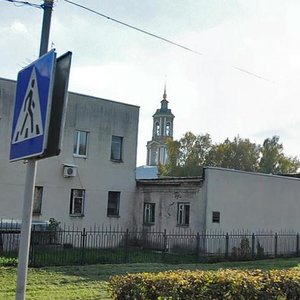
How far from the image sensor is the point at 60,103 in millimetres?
3436

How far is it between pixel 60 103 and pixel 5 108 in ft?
65.3

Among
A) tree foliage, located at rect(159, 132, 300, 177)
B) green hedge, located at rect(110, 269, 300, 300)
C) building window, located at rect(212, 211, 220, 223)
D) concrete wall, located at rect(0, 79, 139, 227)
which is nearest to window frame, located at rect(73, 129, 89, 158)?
concrete wall, located at rect(0, 79, 139, 227)

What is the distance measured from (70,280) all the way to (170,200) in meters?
13.0

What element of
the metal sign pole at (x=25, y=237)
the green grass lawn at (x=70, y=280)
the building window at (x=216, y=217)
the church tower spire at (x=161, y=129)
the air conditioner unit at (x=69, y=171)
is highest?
the church tower spire at (x=161, y=129)

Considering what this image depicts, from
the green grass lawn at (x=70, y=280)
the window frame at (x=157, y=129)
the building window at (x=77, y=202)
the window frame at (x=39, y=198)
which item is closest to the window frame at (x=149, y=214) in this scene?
the building window at (x=77, y=202)

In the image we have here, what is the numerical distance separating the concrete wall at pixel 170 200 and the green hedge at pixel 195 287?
50.9 ft

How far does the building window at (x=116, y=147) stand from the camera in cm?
2661

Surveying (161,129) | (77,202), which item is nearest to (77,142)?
(77,202)

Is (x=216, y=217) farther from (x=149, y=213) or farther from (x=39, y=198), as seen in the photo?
(x=39, y=198)

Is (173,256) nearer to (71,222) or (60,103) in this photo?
(71,222)

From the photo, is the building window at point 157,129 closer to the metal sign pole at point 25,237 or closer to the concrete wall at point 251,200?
the concrete wall at point 251,200

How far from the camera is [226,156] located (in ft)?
172

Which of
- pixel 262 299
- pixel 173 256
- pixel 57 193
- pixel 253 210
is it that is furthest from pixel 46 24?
pixel 253 210

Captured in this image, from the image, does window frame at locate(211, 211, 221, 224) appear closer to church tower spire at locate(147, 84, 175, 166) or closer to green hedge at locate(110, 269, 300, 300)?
green hedge at locate(110, 269, 300, 300)
